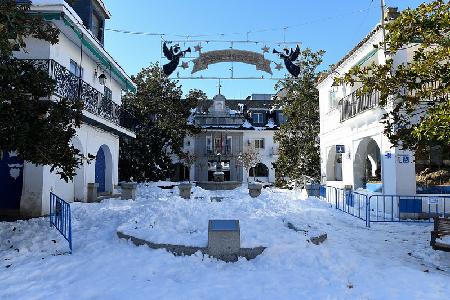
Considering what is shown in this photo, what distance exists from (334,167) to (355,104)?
6.38m

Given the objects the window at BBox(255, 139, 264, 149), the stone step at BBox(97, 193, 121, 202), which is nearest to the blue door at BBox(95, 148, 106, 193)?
the stone step at BBox(97, 193, 121, 202)

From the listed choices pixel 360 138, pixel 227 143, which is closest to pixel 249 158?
pixel 227 143

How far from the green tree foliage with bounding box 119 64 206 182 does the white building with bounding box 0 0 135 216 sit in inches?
330

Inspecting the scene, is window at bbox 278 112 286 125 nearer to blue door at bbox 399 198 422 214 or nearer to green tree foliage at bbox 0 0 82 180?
blue door at bbox 399 198 422 214

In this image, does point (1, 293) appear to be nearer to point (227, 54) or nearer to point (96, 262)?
point (96, 262)

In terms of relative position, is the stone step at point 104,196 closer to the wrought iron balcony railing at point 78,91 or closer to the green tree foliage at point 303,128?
the wrought iron balcony railing at point 78,91

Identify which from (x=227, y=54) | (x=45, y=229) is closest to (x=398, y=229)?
(x=227, y=54)

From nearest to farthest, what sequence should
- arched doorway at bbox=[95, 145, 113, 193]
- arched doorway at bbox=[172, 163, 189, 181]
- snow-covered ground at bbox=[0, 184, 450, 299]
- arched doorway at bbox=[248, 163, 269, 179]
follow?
1. snow-covered ground at bbox=[0, 184, 450, 299]
2. arched doorway at bbox=[95, 145, 113, 193]
3. arched doorway at bbox=[172, 163, 189, 181]
4. arched doorway at bbox=[248, 163, 269, 179]

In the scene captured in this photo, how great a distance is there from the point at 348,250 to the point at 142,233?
472cm

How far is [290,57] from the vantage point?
51.5 feet

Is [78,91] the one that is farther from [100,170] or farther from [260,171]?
[260,171]

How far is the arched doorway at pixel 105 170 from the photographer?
21.8 metres

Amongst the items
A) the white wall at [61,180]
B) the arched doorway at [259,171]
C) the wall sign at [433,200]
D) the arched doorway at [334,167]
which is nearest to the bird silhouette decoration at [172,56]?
the white wall at [61,180]

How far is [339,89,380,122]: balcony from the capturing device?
17047mm
